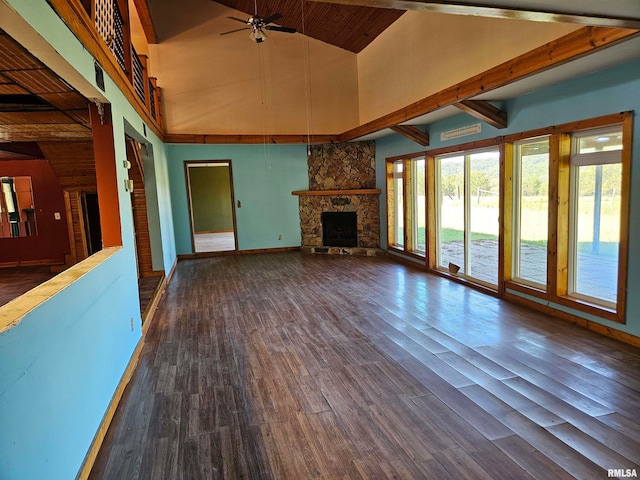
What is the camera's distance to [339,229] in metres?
8.98

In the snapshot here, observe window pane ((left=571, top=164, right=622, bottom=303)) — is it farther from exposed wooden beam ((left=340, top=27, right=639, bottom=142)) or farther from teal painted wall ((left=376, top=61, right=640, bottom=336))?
exposed wooden beam ((left=340, top=27, right=639, bottom=142))

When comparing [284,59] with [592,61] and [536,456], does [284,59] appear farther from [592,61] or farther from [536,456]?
[536,456]

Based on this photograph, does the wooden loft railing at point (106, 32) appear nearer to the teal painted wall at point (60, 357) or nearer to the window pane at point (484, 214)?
the teal painted wall at point (60, 357)

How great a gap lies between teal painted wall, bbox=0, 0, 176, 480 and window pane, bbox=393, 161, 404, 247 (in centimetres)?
566

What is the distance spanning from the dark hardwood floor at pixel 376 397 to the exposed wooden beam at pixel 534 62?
97.8 inches

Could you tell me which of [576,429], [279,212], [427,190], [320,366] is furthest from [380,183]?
[576,429]

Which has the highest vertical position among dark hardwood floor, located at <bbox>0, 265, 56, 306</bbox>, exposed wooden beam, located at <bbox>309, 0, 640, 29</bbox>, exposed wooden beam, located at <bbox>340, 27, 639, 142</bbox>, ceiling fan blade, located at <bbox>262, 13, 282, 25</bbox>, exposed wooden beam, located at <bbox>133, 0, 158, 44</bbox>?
exposed wooden beam, located at <bbox>133, 0, 158, 44</bbox>

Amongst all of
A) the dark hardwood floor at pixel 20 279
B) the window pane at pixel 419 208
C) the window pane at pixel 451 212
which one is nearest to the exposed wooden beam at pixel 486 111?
the window pane at pixel 451 212

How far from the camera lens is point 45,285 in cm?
200

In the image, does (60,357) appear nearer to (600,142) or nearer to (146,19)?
(600,142)

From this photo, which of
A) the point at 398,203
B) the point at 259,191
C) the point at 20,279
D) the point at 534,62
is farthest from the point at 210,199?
the point at 534,62

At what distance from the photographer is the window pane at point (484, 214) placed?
17.1ft

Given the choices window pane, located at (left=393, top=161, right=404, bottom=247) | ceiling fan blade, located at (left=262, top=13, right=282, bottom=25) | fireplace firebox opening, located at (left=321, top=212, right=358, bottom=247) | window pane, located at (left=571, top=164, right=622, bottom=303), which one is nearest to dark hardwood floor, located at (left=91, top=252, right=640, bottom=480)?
window pane, located at (left=571, top=164, right=622, bottom=303)

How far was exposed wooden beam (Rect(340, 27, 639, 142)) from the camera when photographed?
8.93 ft
